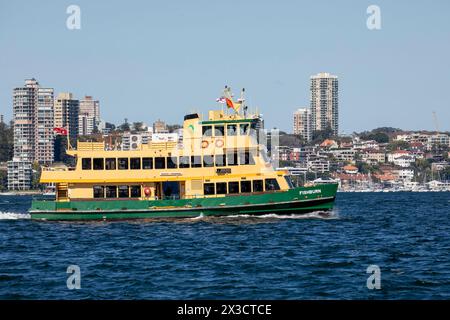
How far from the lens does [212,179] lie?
51.3 m

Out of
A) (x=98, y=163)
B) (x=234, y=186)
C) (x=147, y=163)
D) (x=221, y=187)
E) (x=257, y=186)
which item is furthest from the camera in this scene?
(x=98, y=163)

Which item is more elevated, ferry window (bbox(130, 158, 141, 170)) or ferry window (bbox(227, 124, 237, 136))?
ferry window (bbox(227, 124, 237, 136))

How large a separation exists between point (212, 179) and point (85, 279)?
23141mm

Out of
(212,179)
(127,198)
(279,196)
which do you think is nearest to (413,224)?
(279,196)

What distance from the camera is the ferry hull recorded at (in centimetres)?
5078

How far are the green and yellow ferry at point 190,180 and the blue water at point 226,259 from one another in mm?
1162

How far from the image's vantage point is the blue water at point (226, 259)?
26219 mm

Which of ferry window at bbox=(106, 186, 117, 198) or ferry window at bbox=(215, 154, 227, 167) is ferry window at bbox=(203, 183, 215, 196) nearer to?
ferry window at bbox=(215, 154, 227, 167)

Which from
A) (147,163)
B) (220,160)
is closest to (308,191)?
(220,160)

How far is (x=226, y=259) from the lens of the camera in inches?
1319

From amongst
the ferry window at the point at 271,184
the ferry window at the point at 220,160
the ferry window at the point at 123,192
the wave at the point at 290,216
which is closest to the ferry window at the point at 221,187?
the ferry window at the point at 220,160

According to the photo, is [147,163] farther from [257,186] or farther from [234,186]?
[257,186]

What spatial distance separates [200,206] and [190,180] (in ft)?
6.01

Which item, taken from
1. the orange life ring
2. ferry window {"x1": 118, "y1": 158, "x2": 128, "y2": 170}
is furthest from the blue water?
the orange life ring
